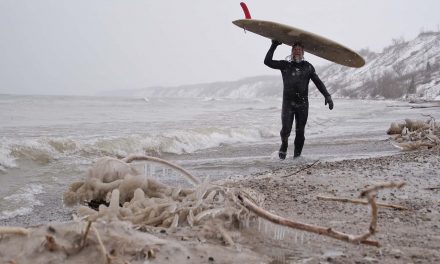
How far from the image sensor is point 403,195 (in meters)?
3.40

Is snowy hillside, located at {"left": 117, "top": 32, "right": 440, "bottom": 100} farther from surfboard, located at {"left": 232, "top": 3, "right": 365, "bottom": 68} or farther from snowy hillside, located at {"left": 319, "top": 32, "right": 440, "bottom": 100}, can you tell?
surfboard, located at {"left": 232, "top": 3, "right": 365, "bottom": 68}

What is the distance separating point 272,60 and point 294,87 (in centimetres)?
56

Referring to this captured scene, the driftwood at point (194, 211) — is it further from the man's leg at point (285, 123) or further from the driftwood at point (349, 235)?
the man's leg at point (285, 123)

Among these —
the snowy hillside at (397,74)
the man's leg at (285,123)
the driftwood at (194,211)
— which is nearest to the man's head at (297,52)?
the man's leg at (285,123)

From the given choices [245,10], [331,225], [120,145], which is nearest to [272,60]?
[245,10]

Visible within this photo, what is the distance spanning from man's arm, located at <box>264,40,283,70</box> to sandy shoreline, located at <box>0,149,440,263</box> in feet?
9.37

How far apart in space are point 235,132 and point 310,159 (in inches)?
220

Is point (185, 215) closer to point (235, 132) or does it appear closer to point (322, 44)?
point (322, 44)

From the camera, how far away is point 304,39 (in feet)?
23.0

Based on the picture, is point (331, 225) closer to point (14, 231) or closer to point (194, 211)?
point (194, 211)

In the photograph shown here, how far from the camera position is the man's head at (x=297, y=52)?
7.06 meters

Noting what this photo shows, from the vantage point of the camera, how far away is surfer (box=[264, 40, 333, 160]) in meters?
7.05

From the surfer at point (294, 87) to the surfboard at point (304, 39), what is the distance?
14 centimetres

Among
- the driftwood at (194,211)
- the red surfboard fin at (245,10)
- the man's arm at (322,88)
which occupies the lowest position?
the driftwood at (194,211)
